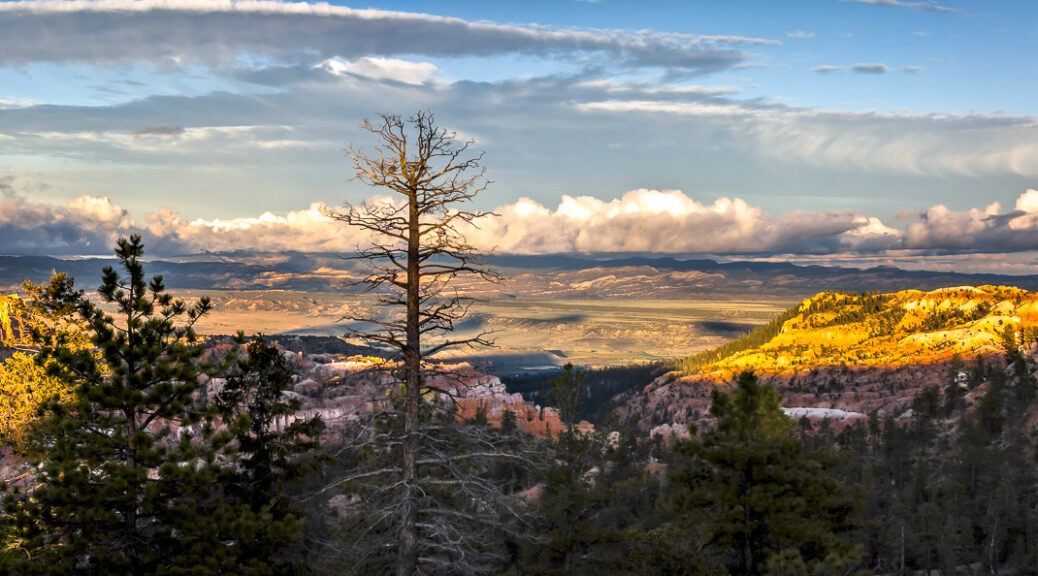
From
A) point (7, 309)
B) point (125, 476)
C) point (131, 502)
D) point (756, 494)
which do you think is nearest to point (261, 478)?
point (131, 502)

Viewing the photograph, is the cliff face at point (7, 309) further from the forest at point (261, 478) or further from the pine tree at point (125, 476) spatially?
the pine tree at point (125, 476)

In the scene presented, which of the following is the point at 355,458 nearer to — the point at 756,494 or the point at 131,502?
the point at 131,502

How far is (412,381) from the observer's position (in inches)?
877

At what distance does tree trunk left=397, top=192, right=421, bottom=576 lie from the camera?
21.7 meters

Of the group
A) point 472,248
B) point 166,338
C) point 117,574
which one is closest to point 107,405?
point 166,338

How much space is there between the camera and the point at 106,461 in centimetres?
2241

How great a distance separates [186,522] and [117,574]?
7.51 feet

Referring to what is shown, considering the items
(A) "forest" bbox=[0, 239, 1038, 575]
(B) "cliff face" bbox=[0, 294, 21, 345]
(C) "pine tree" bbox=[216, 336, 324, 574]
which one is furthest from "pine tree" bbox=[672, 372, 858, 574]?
(B) "cliff face" bbox=[0, 294, 21, 345]

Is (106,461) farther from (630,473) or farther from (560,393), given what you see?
(630,473)

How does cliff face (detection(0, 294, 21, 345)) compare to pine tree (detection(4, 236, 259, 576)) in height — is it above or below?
above

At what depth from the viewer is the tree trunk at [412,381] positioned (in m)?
21.7

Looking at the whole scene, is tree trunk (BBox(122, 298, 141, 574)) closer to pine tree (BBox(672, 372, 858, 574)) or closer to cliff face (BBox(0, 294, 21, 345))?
cliff face (BBox(0, 294, 21, 345))

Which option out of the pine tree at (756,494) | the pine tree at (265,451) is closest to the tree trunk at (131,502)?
the pine tree at (265,451)

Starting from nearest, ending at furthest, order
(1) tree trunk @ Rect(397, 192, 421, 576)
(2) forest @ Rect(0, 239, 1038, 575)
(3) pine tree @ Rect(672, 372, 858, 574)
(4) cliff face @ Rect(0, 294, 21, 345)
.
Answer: (2) forest @ Rect(0, 239, 1038, 575), (1) tree trunk @ Rect(397, 192, 421, 576), (3) pine tree @ Rect(672, 372, 858, 574), (4) cliff face @ Rect(0, 294, 21, 345)
